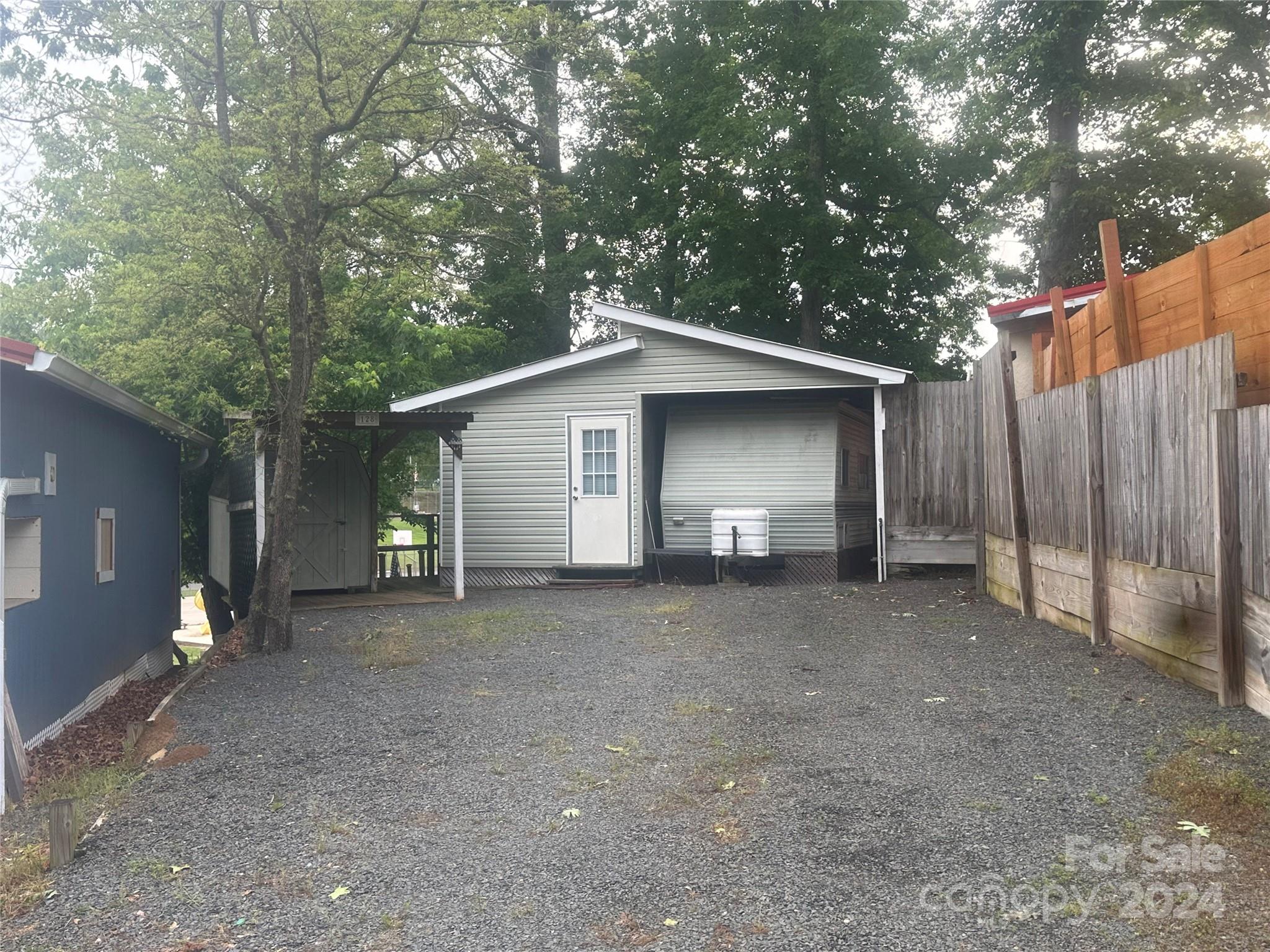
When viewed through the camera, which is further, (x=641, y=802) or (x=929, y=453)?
(x=929, y=453)

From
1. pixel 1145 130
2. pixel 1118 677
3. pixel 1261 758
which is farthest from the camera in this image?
pixel 1145 130

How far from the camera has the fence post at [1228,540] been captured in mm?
5090

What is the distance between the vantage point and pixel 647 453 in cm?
1471

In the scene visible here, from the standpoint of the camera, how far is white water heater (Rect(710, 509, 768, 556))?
44.9ft

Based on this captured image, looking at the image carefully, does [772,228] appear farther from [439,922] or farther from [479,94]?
[439,922]

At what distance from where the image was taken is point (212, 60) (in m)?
9.77

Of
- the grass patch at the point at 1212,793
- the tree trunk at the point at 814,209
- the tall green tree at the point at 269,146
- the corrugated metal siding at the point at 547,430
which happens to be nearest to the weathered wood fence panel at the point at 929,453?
the corrugated metal siding at the point at 547,430

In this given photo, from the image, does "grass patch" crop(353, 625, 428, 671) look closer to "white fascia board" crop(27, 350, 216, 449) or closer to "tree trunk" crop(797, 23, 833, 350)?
"white fascia board" crop(27, 350, 216, 449)

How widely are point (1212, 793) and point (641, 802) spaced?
234 centimetres

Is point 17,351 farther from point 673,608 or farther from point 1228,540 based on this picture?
point 673,608

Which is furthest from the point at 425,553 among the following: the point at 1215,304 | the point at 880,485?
the point at 1215,304

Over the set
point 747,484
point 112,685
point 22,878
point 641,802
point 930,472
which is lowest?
point 112,685

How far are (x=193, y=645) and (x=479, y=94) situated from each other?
1226cm

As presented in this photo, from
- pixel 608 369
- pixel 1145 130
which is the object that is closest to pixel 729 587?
pixel 608 369
